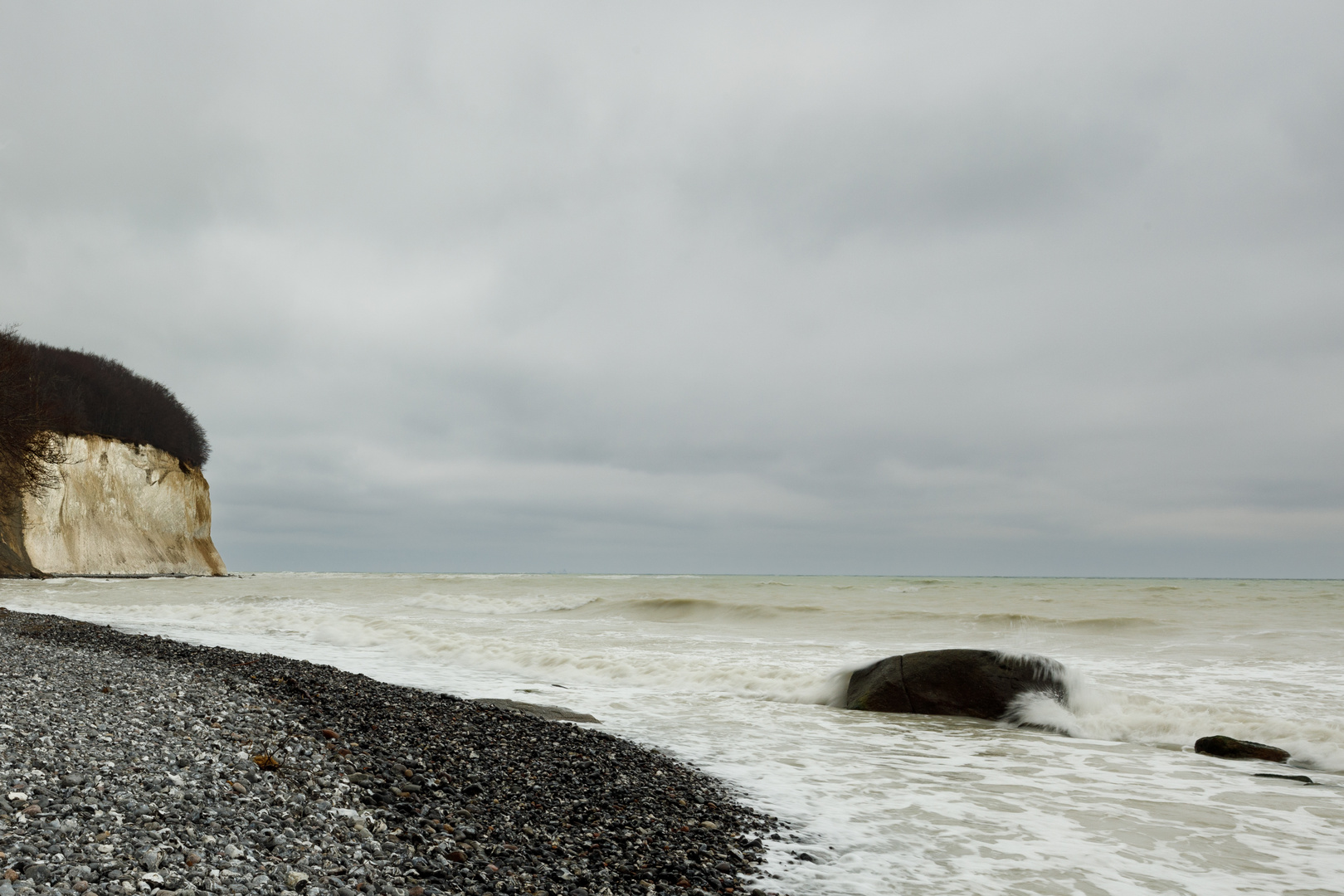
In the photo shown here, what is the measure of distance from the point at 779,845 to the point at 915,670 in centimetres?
577

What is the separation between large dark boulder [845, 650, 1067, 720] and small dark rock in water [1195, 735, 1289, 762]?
1879mm

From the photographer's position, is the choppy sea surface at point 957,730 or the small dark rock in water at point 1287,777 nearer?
the choppy sea surface at point 957,730

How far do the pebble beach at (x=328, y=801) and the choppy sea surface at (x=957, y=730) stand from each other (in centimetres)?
73

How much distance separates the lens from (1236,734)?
8281 mm

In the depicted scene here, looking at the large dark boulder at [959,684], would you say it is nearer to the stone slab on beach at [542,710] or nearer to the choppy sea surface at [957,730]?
the choppy sea surface at [957,730]

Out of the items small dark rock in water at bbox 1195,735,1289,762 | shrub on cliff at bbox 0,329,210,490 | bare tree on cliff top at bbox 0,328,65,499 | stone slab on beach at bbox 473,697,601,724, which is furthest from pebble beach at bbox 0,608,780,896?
shrub on cliff at bbox 0,329,210,490

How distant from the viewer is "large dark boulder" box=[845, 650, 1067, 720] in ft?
30.9

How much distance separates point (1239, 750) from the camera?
7418mm

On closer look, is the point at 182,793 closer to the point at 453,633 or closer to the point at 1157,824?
the point at 1157,824

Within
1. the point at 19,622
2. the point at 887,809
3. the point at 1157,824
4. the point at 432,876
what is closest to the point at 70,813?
the point at 432,876

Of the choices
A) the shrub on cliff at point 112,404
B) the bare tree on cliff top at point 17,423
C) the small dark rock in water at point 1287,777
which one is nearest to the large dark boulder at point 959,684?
the small dark rock in water at point 1287,777

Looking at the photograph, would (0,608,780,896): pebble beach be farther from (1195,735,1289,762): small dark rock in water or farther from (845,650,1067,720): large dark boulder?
(1195,735,1289,762): small dark rock in water

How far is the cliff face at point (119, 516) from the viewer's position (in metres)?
40.3

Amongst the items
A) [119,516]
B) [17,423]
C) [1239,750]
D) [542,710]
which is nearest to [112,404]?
[119,516]
